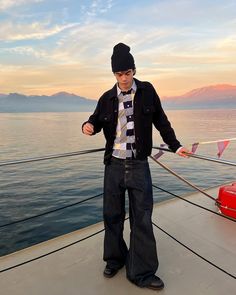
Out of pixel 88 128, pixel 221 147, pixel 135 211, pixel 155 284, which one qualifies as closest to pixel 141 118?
pixel 88 128

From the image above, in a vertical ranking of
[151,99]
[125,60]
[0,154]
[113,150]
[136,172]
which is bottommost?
[0,154]

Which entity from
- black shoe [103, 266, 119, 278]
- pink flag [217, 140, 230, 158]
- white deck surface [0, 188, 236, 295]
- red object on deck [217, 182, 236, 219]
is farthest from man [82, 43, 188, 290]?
red object on deck [217, 182, 236, 219]

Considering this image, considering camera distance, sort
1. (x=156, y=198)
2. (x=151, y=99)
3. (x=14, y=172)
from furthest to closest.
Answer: (x=14, y=172)
(x=156, y=198)
(x=151, y=99)

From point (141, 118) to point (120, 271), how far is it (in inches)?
62.2

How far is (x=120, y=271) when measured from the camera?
3.16m

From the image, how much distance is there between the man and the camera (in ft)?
9.02

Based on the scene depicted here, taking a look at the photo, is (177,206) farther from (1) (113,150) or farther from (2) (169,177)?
(2) (169,177)

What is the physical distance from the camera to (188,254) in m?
3.56

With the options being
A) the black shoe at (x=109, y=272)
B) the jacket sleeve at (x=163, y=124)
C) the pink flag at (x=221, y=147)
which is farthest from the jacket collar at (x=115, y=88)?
the pink flag at (x=221, y=147)

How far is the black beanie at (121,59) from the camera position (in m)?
2.61

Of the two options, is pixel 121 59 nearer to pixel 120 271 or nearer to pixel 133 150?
pixel 133 150

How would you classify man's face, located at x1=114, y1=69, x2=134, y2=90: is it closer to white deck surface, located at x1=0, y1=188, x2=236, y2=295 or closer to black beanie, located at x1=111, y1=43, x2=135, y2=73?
black beanie, located at x1=111, y1=43, x2=135, y2=73

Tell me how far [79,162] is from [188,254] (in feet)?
49.0

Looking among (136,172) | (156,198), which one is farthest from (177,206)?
(156,198)
